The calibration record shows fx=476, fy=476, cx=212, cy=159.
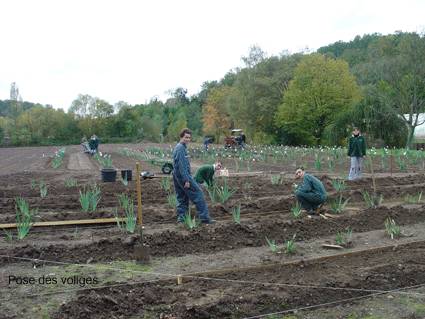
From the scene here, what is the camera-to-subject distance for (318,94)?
141 ft

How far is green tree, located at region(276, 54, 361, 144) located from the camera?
42750mm

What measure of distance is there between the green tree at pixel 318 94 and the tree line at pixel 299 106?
9 centimetres

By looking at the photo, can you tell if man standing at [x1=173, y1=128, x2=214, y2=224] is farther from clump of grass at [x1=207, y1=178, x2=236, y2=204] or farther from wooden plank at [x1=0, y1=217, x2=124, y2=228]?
clump of grass at [x1=207, y1=178, x2=236, y2=204]

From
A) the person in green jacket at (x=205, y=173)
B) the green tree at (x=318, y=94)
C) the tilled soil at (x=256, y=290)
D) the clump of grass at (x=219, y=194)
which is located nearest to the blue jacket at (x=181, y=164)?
the clump of grass at (x=219, y=194)

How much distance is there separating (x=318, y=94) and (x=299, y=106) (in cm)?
204

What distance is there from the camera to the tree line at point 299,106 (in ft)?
121

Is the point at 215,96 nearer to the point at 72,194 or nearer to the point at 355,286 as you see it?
the point at 72,194

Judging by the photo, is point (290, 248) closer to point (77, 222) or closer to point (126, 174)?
point (77, 222)

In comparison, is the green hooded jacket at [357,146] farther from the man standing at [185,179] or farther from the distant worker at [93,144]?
the distant worker at [93,144]

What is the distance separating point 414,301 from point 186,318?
2341 mm

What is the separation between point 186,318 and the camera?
430 centimetres

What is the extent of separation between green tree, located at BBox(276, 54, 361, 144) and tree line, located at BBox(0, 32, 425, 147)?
Result: 3.5 inches

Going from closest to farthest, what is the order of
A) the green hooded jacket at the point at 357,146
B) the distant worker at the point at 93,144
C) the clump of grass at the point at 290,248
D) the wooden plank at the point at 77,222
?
1. the clump of grass at the point at 290,248
2. the wooden plank at the point at 77,222
3. the green hooded jacket at the point at 357,146
4. the distant worker at the point at 93,144

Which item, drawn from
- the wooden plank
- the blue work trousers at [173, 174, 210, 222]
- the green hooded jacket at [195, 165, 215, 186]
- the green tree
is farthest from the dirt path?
the green tree
